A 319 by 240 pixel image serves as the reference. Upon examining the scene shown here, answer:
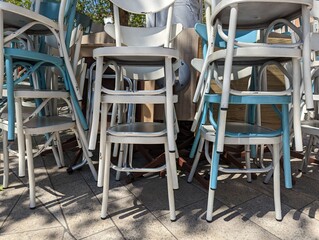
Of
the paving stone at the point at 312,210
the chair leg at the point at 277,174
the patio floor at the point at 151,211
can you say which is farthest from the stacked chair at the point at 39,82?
the paving stone at the point at 312,210

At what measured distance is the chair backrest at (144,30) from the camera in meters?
1.62

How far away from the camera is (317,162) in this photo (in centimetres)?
232

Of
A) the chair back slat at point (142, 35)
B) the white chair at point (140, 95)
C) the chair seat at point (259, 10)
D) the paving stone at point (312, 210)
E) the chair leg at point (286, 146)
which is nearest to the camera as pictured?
the chair seat at point (259, 10)

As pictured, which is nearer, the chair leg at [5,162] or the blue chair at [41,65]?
the blue chair at [41,65]

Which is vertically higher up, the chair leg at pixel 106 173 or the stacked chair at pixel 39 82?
the stacked chair at pixel 39 82

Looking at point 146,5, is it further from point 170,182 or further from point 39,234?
point 39,234

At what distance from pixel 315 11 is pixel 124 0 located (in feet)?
5.01

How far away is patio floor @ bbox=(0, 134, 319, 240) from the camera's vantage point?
1.29m

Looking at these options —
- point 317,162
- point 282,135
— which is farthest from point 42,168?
point 317,162

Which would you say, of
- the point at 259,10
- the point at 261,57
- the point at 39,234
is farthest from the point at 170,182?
the point at 259,10

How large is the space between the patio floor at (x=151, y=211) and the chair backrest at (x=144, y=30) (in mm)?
1093

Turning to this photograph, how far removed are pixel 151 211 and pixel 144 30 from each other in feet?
4.18

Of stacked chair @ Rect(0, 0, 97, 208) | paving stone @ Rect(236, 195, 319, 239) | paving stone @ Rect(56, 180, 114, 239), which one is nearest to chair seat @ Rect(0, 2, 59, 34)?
stacked chair @ Rect(0, 0, 97, 208)

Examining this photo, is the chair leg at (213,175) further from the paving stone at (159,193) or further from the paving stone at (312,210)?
the paving stone at (312,210)
